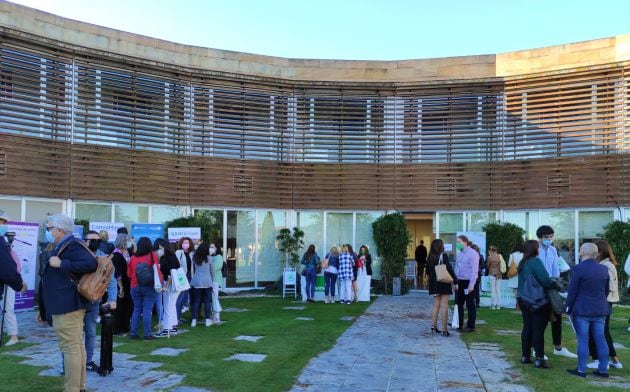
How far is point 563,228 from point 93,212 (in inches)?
533

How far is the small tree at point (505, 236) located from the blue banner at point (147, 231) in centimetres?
928

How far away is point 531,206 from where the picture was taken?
1736 cm

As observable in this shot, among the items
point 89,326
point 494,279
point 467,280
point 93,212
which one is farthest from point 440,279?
point 93,212

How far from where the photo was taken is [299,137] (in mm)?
18797

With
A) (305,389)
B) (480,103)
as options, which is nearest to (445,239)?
(480,103)

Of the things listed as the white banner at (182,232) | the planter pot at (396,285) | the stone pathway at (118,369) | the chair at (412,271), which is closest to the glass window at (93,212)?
the white banner at (182,232)

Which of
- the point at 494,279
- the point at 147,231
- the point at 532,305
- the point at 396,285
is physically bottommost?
the point at 396,285

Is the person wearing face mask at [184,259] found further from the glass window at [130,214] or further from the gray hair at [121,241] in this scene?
the glass window at [130,214]

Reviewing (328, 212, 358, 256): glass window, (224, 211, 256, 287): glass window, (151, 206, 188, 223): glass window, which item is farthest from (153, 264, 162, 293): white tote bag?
(328, 212, 358, 256): glass window

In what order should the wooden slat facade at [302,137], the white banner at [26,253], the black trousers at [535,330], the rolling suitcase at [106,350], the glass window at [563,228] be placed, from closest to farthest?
the rolling suitcase at [106,350] < the black trousers at [535,330] < the white banner at [26,253] < the wooden slat facade at [302,137] < the glass window at [563,228]

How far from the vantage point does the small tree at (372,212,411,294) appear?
17.7m

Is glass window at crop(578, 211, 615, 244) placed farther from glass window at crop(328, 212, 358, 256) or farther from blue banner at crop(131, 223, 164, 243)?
blue banner at crop(131, 223, 164, 243)

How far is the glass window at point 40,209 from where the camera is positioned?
1479cm

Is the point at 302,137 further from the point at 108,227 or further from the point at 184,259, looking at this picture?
the point at 184,259
